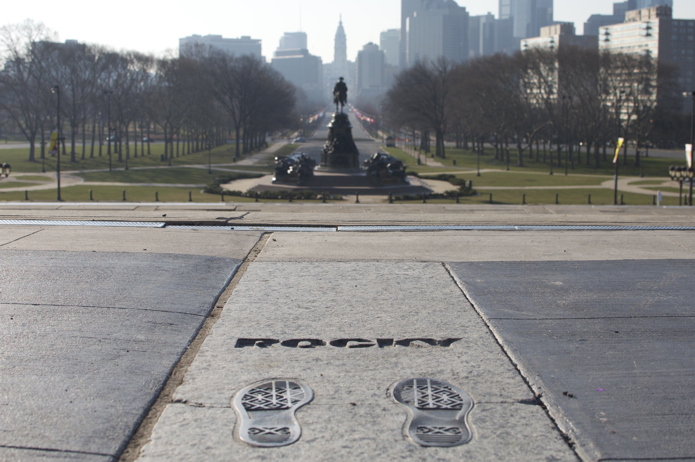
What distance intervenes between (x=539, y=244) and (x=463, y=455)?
889cm

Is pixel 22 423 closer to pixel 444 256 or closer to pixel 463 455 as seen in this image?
pixel 463 455

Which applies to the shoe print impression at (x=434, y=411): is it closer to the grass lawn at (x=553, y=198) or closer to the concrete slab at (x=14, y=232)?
the concrete slab at (x=14, y=232)

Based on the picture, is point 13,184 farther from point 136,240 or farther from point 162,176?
point 136,240

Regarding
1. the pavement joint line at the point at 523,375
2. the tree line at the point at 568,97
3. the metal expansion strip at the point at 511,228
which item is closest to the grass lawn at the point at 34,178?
the metal expansion strip at the point at 511,228

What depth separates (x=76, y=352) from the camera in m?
7.10

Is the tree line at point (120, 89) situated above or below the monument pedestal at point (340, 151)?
above

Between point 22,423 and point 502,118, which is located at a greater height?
point 502,118

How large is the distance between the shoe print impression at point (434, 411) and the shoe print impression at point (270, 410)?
952 mm

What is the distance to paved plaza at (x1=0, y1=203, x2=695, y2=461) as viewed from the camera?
542cm

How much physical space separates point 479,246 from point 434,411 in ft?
24.9

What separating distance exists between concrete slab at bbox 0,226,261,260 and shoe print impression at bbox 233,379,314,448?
5.72 metres

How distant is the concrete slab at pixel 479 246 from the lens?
1210 centimetres

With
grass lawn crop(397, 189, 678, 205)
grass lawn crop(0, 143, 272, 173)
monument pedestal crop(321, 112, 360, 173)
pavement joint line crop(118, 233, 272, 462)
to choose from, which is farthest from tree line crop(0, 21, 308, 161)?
pavement joint line crop(118, 233, 272, 462)

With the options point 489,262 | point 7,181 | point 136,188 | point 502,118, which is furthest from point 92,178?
point 489,262
